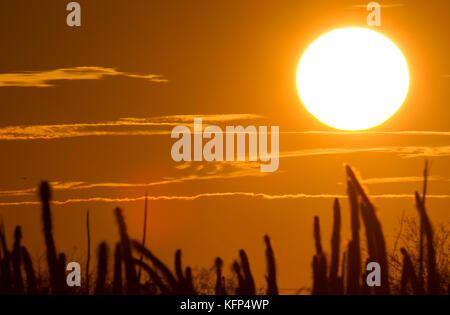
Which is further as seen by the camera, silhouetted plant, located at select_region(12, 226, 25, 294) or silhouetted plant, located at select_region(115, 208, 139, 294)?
silhouetted plant, located at select_region(12, 226, 25, 294)

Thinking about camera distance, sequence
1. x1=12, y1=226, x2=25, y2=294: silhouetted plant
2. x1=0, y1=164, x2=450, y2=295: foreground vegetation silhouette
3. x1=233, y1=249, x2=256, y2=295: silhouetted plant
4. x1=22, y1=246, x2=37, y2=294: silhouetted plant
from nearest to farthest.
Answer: x1=0, y1=164, x2=450, y2=295: foreground vegetation silhouette → x1=233, y1=249, x2=256, y2=295: silhouetted plant → x1=22, y1=246, x2=37, y2=294: silhouetted plant → x1=12, y1=226, x2=25, y2=294: silhouetted plant

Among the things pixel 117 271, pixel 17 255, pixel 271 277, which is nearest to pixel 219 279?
pixel 271 277

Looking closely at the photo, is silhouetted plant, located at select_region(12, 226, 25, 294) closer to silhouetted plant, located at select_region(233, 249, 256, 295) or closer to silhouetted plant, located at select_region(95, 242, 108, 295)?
silhouetted plant, located at select_region(95, 242, 108, 295)

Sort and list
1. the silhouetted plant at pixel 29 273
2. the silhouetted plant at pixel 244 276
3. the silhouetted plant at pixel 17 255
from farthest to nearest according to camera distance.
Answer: the silhouetted plant at pixel 17 255 < the silhouetted plant at pixel 29 273 < the silhouetted plant at pixel 244 276

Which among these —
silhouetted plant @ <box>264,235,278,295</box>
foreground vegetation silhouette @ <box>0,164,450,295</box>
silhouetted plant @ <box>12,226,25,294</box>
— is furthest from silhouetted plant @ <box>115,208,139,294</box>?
silhouetted plant @ <box>12,226,25,294</box>

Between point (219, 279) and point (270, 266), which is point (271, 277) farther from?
point (219, 279)

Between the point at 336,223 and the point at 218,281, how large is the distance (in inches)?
42.3

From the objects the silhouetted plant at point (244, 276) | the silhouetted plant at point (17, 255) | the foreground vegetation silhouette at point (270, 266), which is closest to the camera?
the foreground vegetation silhouette at point (270, 266)

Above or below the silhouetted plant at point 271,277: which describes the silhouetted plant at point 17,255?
above

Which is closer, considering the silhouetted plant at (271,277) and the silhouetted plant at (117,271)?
the silhouetted plant at (117,271)

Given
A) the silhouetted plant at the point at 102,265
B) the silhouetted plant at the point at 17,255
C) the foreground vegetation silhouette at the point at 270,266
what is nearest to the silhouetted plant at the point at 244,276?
the foreground vegetation silhouette at the point at 270,266

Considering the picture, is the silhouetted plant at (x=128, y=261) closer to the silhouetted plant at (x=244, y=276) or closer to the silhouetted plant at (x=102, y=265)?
the silhouetted plant at (x=102, y=265)
